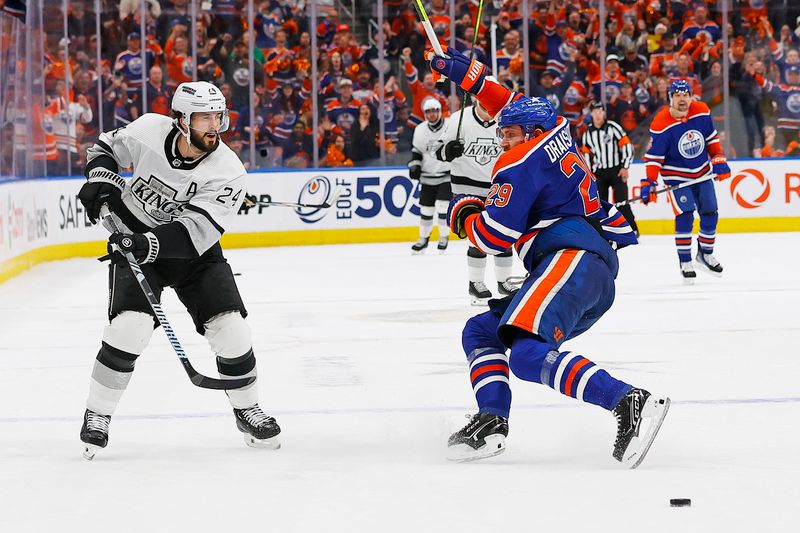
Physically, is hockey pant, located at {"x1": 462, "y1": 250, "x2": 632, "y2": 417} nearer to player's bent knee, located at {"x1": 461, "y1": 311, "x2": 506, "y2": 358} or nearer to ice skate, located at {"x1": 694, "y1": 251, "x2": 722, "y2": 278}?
player's bent knee, located at {"x1": 461, "y1": 311, "x2": 506, "y2": 358}

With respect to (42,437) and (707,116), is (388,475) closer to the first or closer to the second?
(42,437)

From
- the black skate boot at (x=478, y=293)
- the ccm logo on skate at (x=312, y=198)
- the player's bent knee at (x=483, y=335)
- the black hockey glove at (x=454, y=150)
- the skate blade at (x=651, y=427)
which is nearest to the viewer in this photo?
the skate blade at (x=651, y=427)

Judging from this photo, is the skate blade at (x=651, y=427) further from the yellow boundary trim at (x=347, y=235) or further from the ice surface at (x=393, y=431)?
the yellow boundary trim at (x=347, y=235)

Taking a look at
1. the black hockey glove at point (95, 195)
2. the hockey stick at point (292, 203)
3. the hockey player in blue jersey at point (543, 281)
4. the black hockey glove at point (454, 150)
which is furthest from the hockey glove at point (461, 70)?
the hockey stick at point (292, 203)

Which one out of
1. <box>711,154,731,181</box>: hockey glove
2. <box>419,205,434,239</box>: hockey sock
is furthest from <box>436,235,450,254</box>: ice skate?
<box>711,154,731,181</box>: hockey glove

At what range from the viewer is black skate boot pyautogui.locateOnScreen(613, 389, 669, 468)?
342cm

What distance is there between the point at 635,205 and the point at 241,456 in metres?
9.65

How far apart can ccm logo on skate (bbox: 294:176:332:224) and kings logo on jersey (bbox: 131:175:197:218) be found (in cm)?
846

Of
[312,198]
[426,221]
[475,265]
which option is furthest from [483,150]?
[312,198]

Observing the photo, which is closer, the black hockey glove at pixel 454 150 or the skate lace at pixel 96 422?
the skate lace at pixel 96 422

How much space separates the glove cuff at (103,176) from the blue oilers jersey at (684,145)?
5459 millimetres

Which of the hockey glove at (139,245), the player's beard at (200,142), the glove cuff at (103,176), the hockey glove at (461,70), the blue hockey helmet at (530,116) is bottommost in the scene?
the hockey glove at (139,245)

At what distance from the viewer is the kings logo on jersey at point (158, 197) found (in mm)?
3838

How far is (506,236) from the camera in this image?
361cm
